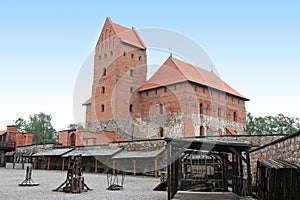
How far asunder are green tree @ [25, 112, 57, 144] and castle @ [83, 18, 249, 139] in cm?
1903

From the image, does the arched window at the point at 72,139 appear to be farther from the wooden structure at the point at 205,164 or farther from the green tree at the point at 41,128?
the green tree at the point at 41,128

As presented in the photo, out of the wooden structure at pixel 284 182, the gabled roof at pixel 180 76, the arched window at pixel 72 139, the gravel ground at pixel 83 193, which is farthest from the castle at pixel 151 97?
the wooden structure at pixel 284 182

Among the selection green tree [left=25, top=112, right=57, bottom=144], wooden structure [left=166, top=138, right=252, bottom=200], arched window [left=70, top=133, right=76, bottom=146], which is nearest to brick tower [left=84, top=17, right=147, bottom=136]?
arched window [left=70, top=133, right=76, bottom=146]

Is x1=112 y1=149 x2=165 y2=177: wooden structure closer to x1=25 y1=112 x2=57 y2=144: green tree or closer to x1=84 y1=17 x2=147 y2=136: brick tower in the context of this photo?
x1=84 y1=17 x2=147 y2=136: brick tower

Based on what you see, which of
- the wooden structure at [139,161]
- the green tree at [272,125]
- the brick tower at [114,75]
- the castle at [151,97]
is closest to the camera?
the wooden structure at [139,161]

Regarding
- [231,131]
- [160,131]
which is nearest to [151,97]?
[160,131]

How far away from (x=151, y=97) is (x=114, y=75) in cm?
462

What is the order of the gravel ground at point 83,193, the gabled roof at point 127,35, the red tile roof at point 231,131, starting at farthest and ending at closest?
the gabled roof at point 127,35 → the red tile roof at point 231,131 → the gravel ground at point 83,193

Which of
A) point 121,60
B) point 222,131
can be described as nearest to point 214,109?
point 222,131

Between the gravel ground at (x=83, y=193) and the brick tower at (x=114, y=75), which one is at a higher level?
the brick tower at (x=114, y=75)

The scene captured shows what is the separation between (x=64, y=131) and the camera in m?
30.2

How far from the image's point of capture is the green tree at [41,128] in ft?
166

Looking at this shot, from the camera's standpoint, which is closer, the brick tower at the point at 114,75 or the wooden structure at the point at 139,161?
the wooden structure at the point at 139,161

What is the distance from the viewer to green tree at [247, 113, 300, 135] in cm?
4566
